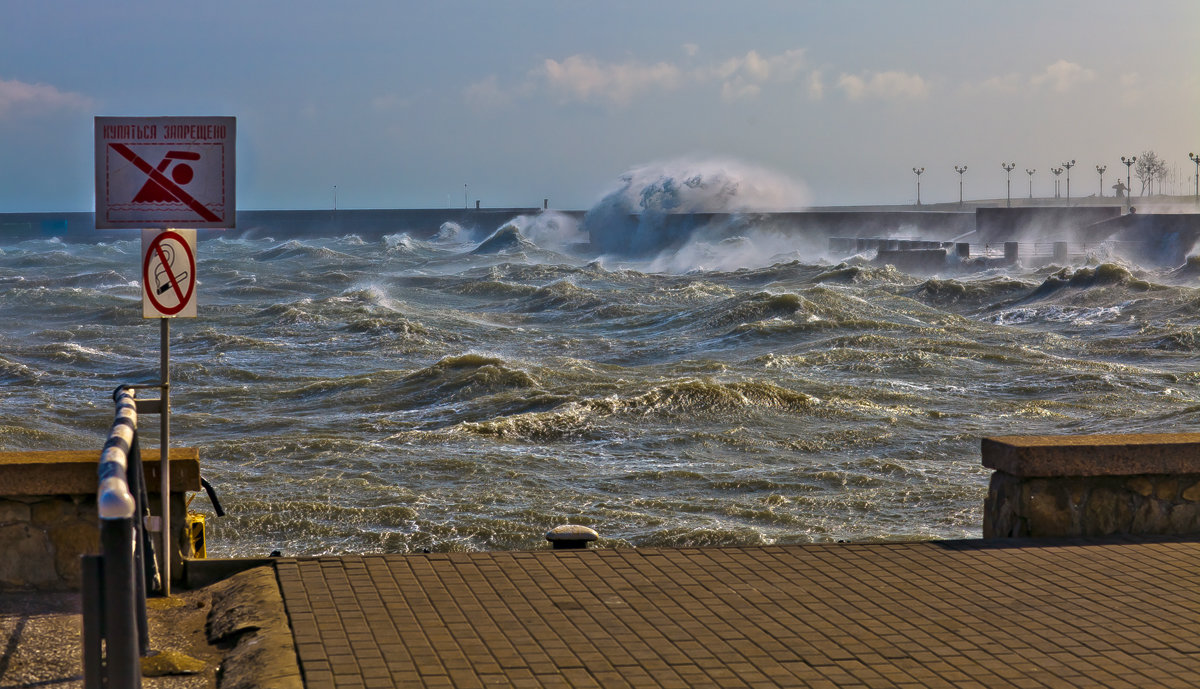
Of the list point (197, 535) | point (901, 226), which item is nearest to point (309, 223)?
point (901, 226)

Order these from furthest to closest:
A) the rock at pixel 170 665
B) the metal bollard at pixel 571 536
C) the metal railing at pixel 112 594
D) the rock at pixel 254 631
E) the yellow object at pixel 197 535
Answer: the metal bollard at pixel 571 536, the yellow object at pixel 197 535, the rock at pixel 170 665, the rock at pixel 254 631, the metal railing at pixel 112 594

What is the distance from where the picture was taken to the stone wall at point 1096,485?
22.2ft

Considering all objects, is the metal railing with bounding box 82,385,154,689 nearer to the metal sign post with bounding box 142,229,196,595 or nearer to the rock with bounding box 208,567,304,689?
the rock with bounding box 208,567,304,689

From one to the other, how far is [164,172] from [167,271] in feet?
1.45

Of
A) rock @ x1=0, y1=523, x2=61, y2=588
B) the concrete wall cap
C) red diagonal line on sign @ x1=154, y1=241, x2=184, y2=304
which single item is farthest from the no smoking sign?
the concrete wall cap

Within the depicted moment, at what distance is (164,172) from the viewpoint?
5.80 metres

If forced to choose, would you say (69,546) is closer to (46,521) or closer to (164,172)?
(46,521)

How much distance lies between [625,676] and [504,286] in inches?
1574

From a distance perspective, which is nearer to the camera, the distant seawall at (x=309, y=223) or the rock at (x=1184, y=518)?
the rock at (x=1184, y=518)

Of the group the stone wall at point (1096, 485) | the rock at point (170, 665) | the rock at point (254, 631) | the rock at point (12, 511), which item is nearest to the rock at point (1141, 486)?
the stone wall at point (1096, 485)

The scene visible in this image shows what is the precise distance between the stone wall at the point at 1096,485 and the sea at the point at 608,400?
3.23 meters

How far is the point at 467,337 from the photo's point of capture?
28.6 meters

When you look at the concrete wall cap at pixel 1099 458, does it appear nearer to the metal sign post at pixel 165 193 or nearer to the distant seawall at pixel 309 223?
the metal sign post at pixel 165 193

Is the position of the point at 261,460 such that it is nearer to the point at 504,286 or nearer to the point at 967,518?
the point at 967,518
